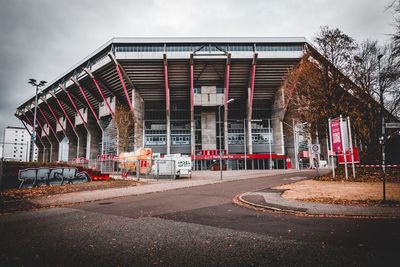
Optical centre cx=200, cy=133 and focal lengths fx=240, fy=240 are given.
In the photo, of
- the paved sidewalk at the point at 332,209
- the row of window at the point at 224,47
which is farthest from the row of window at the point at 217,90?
the paved sidewalk at the point at 332,209

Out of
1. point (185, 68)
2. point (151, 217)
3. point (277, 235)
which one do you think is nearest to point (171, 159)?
point (151, 217)

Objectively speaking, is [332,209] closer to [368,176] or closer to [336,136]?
[336,136]

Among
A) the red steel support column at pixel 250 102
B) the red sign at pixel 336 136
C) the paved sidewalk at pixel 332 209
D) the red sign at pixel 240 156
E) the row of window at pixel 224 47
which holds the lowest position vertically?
the paved sidewalk at pixel 332 209

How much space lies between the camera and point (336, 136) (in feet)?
58.7

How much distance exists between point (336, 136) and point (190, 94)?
112 ft

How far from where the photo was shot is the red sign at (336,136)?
57.5 feet

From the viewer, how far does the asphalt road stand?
144 inches

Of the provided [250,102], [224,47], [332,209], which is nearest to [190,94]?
[224,47]

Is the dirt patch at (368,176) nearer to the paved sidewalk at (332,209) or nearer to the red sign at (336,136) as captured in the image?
the red sign at (336,136)

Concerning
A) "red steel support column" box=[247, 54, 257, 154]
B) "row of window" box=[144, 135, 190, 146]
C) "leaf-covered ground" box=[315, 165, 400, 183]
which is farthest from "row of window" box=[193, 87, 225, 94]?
"leaf-covered ground" box=[315, 165, 400, 183]

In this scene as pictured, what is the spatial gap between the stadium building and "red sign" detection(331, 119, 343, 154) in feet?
70.5

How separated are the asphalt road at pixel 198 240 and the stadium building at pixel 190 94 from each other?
33.1 m

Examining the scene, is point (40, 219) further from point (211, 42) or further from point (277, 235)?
point (211, 42)

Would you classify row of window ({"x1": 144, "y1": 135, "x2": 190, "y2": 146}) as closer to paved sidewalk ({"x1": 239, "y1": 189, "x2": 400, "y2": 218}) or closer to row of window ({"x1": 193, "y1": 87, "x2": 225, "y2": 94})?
row of window ({"x1": 193, "y1": 87, "x2": 225, "y2": 94})
